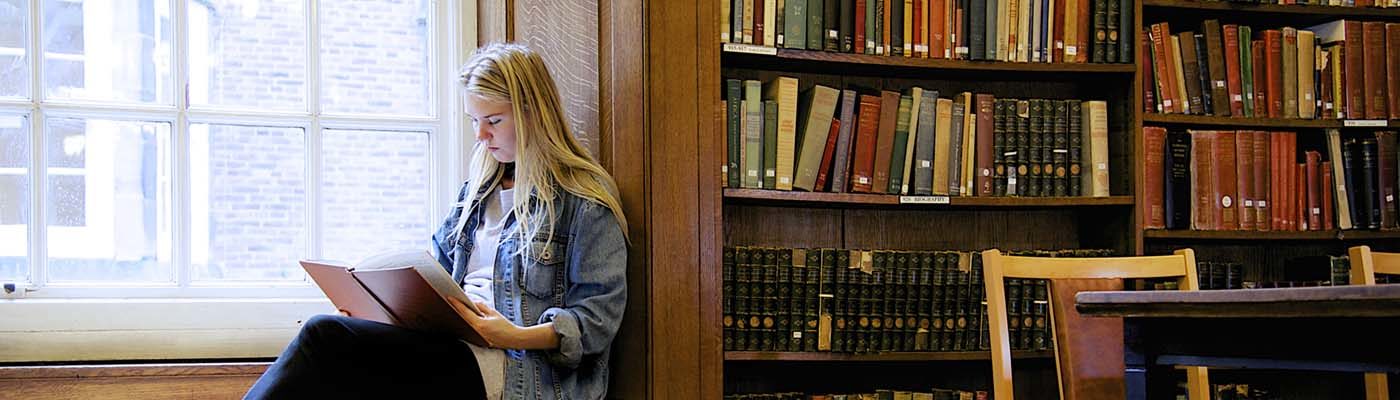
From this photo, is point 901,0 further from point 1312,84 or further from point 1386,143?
point 1386,143

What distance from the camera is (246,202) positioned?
2.70 metres

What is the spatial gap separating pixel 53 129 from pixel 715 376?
135cm

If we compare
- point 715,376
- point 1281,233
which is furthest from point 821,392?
point 1281,233

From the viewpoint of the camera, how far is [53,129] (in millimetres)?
2564

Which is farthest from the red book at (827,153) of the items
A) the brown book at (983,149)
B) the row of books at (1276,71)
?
the row of books at (1276,71)

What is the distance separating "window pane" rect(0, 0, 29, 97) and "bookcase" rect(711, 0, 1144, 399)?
1.28m

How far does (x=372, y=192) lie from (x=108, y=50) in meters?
0.57

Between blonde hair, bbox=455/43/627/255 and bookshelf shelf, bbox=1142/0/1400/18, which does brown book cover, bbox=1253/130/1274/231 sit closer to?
bookshelf shelf, bbox=1142/0/1400/18

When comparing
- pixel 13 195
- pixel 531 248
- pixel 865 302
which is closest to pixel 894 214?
Answer: pixel 865 302

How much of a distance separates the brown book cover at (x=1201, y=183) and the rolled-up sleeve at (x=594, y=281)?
Result: 1.35 m

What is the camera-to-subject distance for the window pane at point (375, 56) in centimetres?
275

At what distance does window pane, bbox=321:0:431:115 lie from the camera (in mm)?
2754

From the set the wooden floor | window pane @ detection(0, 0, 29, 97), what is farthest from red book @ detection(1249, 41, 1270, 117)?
window pane @ detection(0, 0, 29, 97)

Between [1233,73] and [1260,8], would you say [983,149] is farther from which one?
[1260,8]
